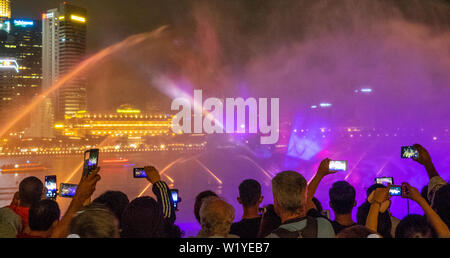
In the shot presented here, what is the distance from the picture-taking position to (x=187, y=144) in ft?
379

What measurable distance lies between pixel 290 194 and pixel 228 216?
58 cm

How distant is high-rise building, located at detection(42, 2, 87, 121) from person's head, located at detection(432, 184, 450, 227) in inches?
6940

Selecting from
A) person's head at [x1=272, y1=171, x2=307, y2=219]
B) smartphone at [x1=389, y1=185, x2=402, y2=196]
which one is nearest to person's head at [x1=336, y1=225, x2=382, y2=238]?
person's head at [x1=272, y1=171, x2=307, y2=219]

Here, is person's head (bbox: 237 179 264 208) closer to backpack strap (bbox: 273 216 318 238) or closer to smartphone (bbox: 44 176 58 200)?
backpack strap (bbox: 273 216 318 238)

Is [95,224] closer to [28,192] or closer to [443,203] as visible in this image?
[28,192]

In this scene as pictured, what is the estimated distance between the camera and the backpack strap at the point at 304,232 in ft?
9.87

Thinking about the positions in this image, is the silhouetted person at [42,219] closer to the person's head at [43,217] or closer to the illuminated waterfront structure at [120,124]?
the person's head at [43,217]

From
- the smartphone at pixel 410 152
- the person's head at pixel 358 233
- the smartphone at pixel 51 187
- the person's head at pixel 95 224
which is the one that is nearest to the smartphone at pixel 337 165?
the smartphone at pixel 410 152

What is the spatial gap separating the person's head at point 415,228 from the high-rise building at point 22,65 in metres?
184

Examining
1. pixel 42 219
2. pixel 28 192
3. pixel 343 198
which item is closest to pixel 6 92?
pixel 28 192

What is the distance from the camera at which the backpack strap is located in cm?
301

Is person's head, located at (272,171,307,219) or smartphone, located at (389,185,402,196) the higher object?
person's head, located at (272,171,307,219)

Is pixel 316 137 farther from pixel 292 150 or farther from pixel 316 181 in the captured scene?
pixel 316 181

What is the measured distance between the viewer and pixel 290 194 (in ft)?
10.6
